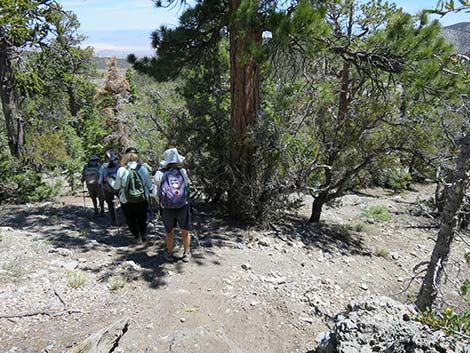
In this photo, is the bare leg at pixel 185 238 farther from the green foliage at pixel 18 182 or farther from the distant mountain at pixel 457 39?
the green foliage at pixel 18 182

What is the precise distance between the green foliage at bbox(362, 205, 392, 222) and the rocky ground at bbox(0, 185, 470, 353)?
2.56 meters

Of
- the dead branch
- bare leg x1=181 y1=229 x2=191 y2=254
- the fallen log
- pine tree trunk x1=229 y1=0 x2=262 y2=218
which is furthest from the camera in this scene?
pine tree trunk x1=229 y1=0 x2=262 y2=218

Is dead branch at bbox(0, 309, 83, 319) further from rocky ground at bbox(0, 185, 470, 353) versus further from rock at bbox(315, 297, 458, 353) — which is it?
rock at bbox(315, 297, 458, 353)

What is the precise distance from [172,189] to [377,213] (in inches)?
335

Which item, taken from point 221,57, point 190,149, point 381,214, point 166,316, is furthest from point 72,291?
point 381,214

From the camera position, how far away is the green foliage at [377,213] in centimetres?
1070

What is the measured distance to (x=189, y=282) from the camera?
4.71m

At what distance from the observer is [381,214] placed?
11102 millimetres

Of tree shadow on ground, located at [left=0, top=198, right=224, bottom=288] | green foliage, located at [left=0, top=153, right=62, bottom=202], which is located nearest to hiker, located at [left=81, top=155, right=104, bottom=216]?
tree shadow on ground, located at [left=0, top=198, right=224, bottom=288]

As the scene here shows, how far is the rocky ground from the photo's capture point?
367 cm

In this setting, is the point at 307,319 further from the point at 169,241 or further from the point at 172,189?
the point at 172,189

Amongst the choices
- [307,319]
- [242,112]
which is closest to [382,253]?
[307,319]

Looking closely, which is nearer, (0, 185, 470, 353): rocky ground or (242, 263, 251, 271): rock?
(0, 185, 470, 353): rocky ground

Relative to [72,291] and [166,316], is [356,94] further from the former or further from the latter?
[72,291]
